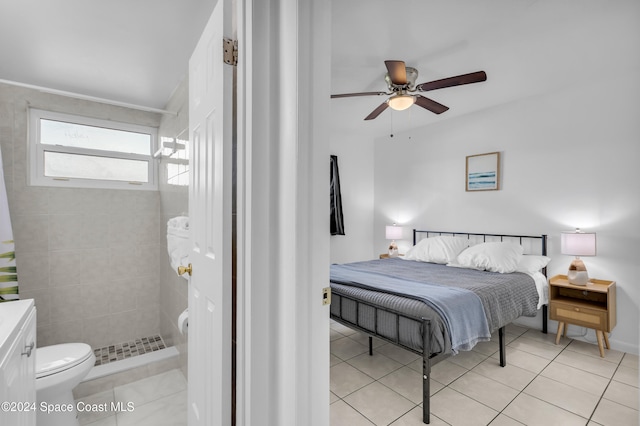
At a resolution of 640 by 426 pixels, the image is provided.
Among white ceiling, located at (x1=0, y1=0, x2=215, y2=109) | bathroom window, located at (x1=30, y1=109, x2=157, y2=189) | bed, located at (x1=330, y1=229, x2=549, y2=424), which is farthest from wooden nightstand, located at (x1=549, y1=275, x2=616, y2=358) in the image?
bathroom window, located at (x1=30, y1=109, x2=157, y2=189)

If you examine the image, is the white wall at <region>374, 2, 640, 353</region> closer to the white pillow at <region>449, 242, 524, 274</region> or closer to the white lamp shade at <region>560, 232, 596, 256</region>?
the white lamp shade at <region>560, 232, 596, 256</region>

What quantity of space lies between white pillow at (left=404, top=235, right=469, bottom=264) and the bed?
0.01 m

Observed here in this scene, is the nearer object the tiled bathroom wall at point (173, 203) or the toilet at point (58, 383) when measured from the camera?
the toilet at point (58, 383)

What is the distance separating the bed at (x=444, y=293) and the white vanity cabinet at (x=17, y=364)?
187 centimetres

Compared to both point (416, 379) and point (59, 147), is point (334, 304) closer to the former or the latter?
point (416, 379)

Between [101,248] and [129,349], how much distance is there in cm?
99

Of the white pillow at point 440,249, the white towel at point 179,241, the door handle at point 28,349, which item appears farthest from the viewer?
the white pillow at point 440,249

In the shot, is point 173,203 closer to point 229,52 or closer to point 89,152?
→ point 89,152

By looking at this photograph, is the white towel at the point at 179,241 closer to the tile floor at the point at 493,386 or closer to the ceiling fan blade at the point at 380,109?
the tile floor at the point at 493,386

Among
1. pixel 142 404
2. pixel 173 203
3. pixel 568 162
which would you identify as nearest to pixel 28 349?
pixel 142 404

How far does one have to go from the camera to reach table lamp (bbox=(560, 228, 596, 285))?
8.77ft

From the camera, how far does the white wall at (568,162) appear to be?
8.75 feet

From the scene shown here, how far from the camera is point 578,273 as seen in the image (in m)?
2.73

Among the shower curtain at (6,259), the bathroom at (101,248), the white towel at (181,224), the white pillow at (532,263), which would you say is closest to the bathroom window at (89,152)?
the bathroom at (101,248)
